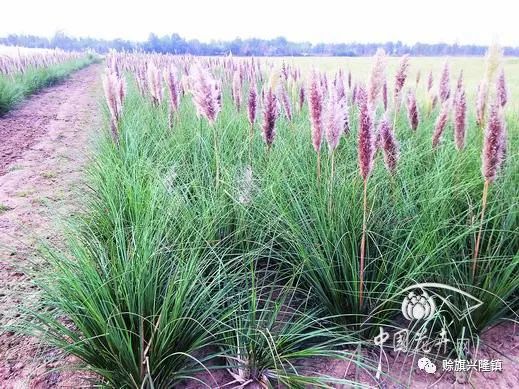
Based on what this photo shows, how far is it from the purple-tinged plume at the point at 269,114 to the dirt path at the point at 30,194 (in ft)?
4.60

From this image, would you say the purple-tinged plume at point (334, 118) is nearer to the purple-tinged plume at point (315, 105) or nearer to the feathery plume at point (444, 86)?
the purple-tinged plume at point (315, 105)

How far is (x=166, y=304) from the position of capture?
1821 millimetres

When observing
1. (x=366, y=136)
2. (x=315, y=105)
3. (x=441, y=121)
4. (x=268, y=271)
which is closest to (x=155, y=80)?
(x=315, y=105)

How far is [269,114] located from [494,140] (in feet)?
4.62

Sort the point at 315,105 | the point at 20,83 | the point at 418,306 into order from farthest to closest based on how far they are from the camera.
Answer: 1. the point at 20,83
2. the point at 315,105
3. the point at 418,306

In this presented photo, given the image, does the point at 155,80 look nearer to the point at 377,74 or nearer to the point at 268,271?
→ the point at 377,74

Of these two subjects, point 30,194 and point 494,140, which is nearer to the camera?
point 494,140

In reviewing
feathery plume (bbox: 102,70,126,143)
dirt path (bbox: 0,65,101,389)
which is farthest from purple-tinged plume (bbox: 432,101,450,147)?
feathery plume (bbox: 102,70,126,143)

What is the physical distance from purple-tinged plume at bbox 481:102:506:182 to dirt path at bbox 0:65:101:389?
2101 mm

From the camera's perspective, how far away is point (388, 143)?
7.33 feet

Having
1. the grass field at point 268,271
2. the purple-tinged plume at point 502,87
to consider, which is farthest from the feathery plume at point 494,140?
the purple-tinged plume at point 502,87

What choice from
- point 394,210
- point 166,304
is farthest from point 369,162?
point 166,304

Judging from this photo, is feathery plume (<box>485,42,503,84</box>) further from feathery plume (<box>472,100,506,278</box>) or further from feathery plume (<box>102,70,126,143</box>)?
feathery plume (<box>102,70,126,143</box>)

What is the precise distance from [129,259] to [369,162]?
4.04 feet
